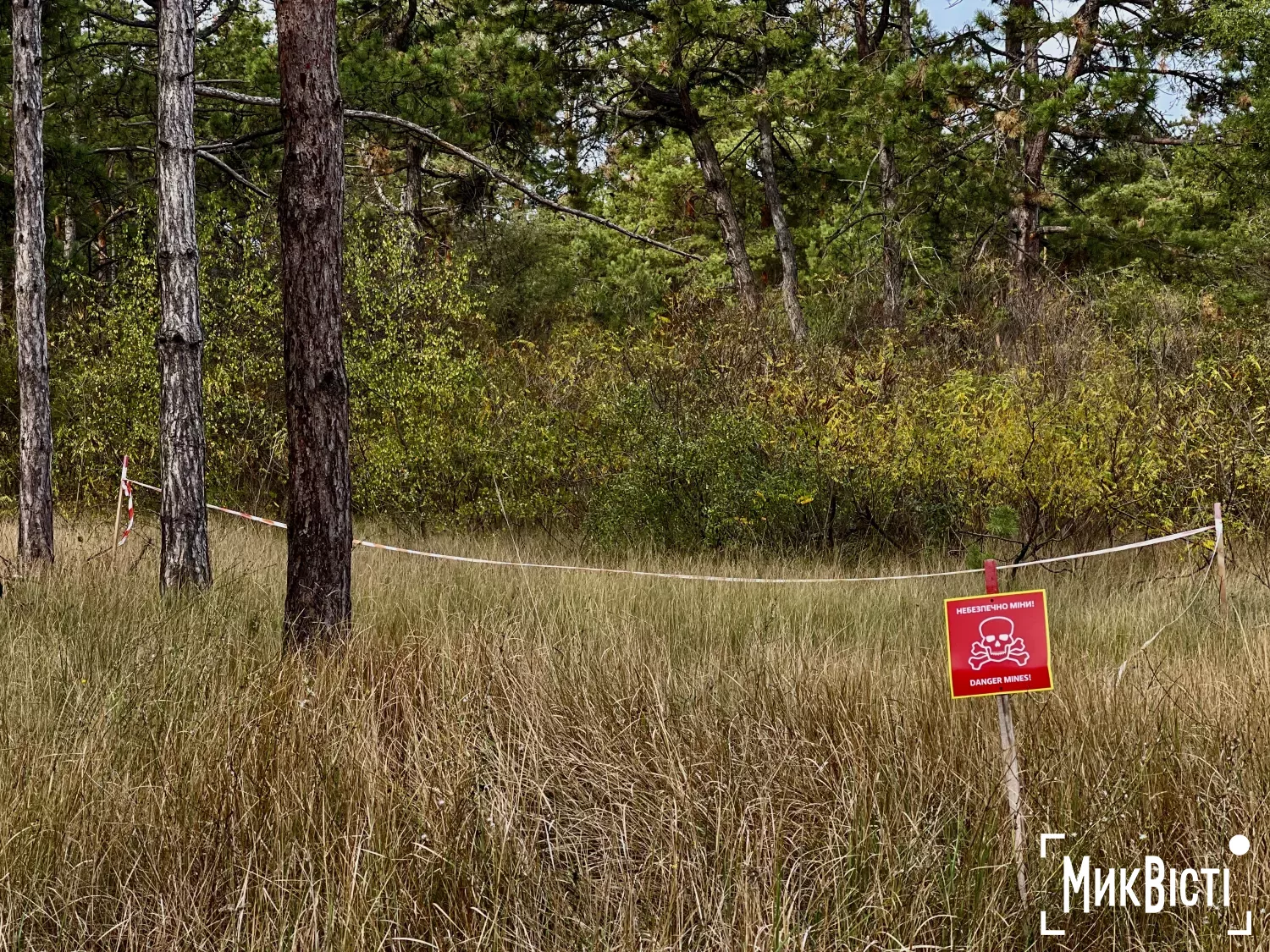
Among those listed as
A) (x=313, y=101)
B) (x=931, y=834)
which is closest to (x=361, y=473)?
(x=313, y=101)

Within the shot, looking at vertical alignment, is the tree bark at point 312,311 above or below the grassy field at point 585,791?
above

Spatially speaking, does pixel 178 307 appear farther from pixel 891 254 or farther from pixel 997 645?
pixel 891 254

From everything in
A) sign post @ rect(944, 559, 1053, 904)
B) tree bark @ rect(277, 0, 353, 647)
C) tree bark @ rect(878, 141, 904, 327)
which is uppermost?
tree bark @ rect(878, 141, 904, 327)

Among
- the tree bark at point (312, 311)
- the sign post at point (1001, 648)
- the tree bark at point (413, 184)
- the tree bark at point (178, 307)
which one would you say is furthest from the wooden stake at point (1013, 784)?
the tree bark at point (413, 184)

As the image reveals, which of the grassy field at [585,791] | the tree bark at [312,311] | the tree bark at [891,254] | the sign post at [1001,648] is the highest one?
the tree bark at [891,254]

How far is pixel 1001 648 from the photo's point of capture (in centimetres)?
312

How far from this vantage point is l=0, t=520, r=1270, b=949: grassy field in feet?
10.1

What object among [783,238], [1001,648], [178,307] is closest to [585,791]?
[1001,648]

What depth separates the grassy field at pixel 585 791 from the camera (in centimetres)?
308

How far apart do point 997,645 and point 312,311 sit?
3.88 meters

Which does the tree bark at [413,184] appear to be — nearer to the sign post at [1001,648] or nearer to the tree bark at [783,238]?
the tree bark at [783,238]

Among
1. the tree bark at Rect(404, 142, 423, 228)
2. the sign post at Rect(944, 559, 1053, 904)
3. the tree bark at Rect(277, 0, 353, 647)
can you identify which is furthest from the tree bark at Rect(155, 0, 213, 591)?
the tree bark at Rect(404, 142, 423, 228)

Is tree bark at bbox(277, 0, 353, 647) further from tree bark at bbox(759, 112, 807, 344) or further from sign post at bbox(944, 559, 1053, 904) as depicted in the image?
tree bark at bbox(759, 112, 807, 344)

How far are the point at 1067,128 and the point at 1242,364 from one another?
6979mm
